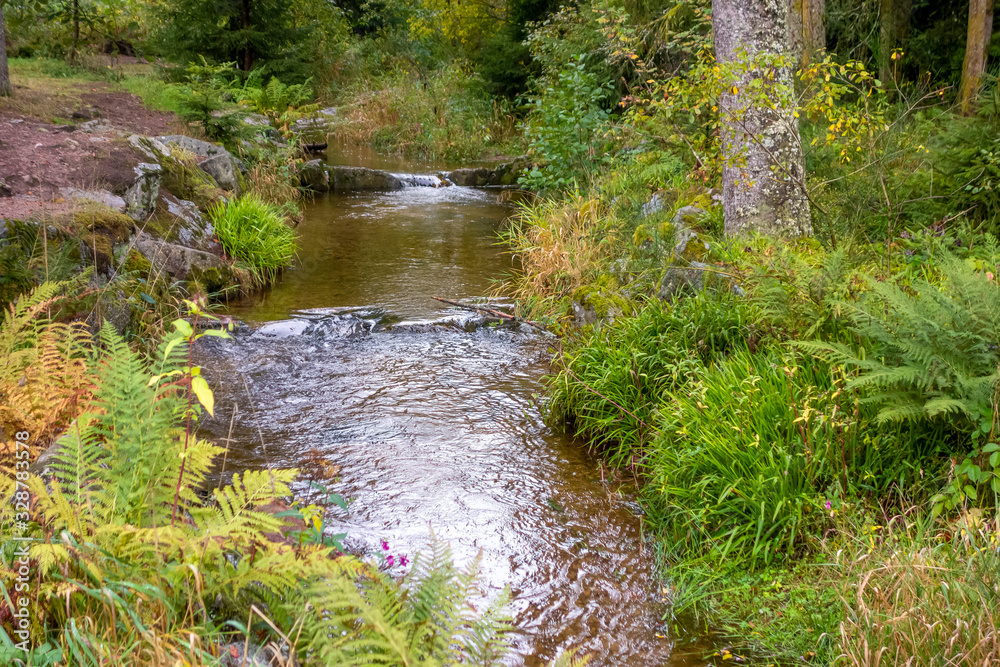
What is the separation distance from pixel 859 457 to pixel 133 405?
3268 mm

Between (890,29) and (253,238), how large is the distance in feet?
28.8

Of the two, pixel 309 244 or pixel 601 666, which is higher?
pixel 309 244

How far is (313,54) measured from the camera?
2223cm

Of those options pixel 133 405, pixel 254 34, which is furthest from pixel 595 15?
pixel 133 405

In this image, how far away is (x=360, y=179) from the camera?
1291cm

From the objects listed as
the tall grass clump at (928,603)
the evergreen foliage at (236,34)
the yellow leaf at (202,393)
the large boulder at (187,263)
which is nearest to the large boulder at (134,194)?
the large boulder at (187,263)

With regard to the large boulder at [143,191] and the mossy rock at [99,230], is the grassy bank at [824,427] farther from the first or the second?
the large boulder at [143,191]

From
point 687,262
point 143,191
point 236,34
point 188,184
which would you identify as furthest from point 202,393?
point 236,34

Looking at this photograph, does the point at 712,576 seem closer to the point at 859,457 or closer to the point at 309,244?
the point at 859,457

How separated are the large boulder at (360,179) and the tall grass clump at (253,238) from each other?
4704 mm

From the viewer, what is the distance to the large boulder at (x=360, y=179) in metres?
12.8

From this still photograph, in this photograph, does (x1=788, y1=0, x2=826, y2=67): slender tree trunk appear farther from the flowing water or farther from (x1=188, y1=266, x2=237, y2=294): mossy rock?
(x1=188, y1=266, x2=237, y2=294): mossy rock

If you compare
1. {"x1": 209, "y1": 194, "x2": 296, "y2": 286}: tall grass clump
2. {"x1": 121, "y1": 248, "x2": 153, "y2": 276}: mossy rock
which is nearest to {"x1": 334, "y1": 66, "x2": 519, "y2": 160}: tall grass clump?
{"x1": 209, "y1": 194, "x2": 296, "y2": 286}: tall grass clump
